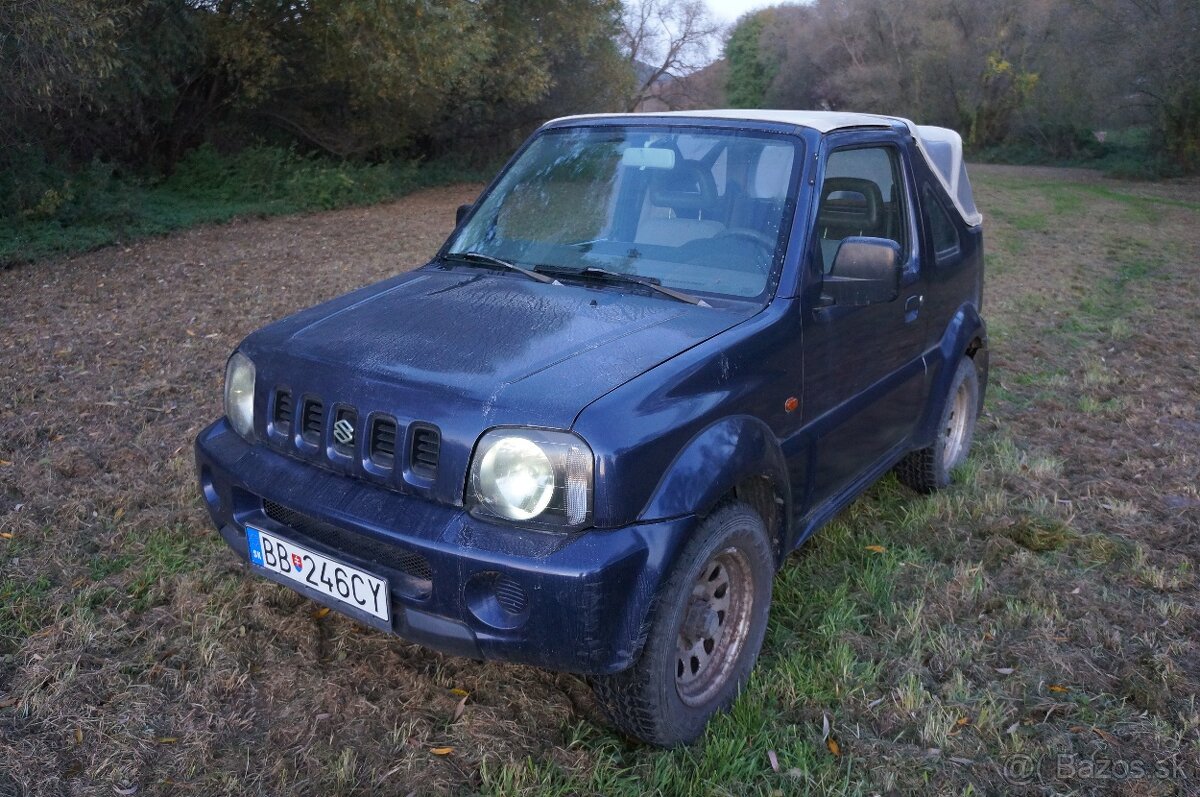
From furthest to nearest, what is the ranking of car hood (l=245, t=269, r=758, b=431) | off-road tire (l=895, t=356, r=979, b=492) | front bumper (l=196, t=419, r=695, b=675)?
off-road tire (l=895, t=356, r=979, b=492) → car hood (l=245, t=269, r=758, b=431) → front bumper (l=196, t=419, r=695, b=675)

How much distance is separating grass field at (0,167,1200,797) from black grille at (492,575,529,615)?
0.56m

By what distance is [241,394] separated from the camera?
314 centimetres

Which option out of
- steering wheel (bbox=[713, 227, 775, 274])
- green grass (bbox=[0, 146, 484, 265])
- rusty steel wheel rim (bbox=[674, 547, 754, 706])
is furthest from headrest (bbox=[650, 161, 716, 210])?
green grass (bbox=[0, 146, 484, 265])

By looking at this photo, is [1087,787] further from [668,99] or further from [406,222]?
[668,99]

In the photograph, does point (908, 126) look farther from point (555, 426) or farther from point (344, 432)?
point (344, 432)

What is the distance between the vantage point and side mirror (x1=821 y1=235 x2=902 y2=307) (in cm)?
319

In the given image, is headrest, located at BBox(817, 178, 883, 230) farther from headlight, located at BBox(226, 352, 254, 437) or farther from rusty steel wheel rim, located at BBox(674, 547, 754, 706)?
headlight, located at BBox(226, 352, 254, 437)

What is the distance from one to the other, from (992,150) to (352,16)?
30825 millimetres

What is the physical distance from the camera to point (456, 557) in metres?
2.45

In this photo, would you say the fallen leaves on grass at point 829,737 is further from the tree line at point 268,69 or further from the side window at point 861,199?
the tree line at point 268,69

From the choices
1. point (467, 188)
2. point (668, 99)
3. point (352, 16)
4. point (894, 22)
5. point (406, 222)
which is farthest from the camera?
point (668, 99)

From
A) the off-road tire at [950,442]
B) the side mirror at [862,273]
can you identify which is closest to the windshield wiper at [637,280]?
the side mirror at [862,273]

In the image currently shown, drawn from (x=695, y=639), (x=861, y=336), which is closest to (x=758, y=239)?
(x=861, y=336)

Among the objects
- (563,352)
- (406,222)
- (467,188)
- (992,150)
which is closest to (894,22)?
(992,150)
